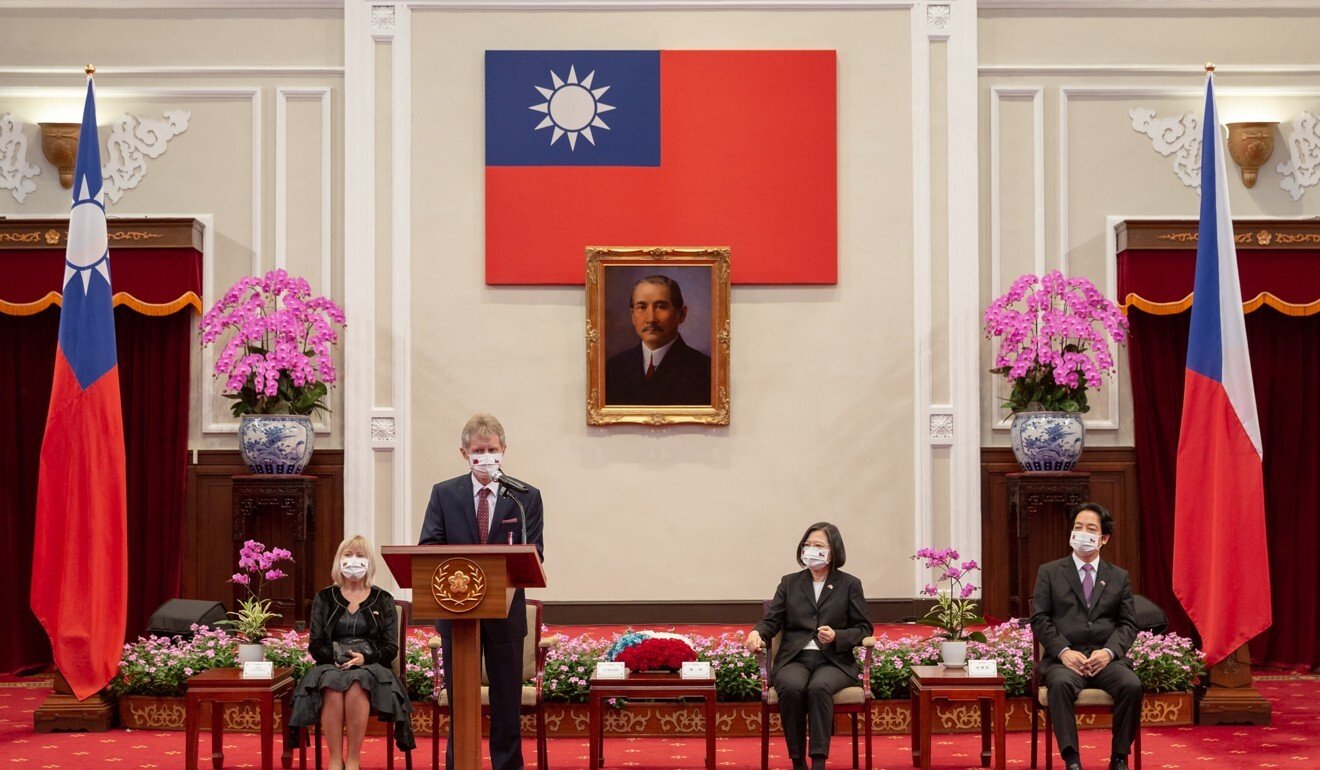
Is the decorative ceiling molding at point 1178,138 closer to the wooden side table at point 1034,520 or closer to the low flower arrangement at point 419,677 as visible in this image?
the wooden side table at point 1034,520

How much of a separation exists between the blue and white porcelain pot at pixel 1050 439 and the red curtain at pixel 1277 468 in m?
0.64

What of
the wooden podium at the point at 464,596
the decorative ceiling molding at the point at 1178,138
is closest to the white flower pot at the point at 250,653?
the wooden podium at the point at 464,596

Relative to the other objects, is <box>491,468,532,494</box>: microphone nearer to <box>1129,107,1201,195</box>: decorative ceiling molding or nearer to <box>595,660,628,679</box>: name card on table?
<box>595,660,628,679</box>: name card on table

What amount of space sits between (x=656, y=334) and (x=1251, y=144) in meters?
4.02

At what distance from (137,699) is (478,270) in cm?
341

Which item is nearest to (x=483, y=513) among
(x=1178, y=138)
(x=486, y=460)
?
(x=486, y=460)

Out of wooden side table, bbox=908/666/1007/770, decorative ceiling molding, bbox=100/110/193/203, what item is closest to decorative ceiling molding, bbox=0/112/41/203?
decorative ceiling molding, bbox=100/110/193/203

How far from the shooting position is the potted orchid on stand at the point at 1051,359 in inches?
328

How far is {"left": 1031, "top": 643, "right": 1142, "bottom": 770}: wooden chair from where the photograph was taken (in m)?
5.75

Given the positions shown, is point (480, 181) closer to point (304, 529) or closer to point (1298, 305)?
point (304, 529)

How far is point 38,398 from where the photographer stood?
28.7 feet

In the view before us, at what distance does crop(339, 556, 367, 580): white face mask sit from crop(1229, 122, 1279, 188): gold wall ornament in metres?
6.31

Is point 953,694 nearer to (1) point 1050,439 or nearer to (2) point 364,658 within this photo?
(2) point 364,658

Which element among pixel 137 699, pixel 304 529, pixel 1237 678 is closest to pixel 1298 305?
pixel 1237 678
